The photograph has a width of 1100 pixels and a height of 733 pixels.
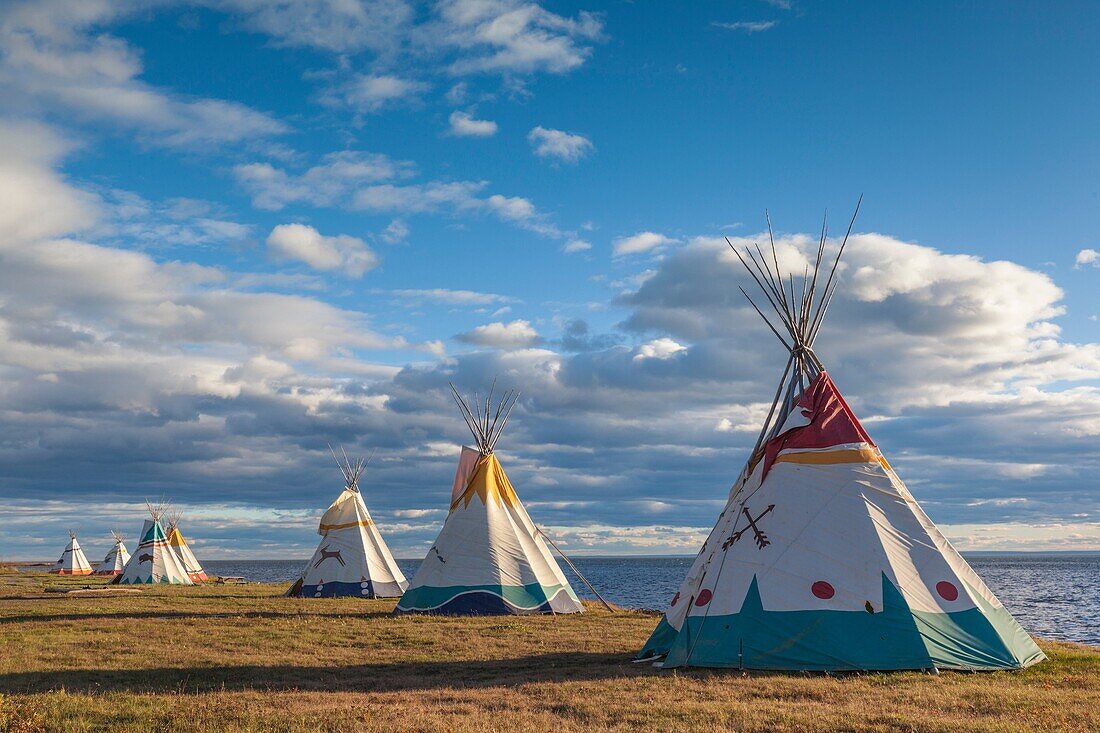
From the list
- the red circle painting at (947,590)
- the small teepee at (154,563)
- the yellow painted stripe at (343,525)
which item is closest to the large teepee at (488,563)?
the yellow painted stripe at (343,525)

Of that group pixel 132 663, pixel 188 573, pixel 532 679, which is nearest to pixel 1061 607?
pixel 532 679

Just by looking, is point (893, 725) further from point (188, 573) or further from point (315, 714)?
point (188, 573)

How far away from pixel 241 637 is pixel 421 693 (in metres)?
10.6

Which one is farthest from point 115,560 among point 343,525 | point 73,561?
point 343,525

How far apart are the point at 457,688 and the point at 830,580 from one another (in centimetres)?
677

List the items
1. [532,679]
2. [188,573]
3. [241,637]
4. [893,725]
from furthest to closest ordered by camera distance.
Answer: [188,573] → [241,637] → [532,679] → [893,725]

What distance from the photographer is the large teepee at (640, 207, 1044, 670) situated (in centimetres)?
1473

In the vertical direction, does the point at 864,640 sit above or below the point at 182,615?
above

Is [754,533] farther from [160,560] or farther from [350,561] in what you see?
[160,560]

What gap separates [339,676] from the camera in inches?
645

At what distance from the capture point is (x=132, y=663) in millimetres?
17922

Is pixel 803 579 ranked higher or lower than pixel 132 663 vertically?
higher

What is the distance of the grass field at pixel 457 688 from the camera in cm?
1111

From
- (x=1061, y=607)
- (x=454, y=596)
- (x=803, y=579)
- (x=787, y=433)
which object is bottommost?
(x=1061, y=607)
